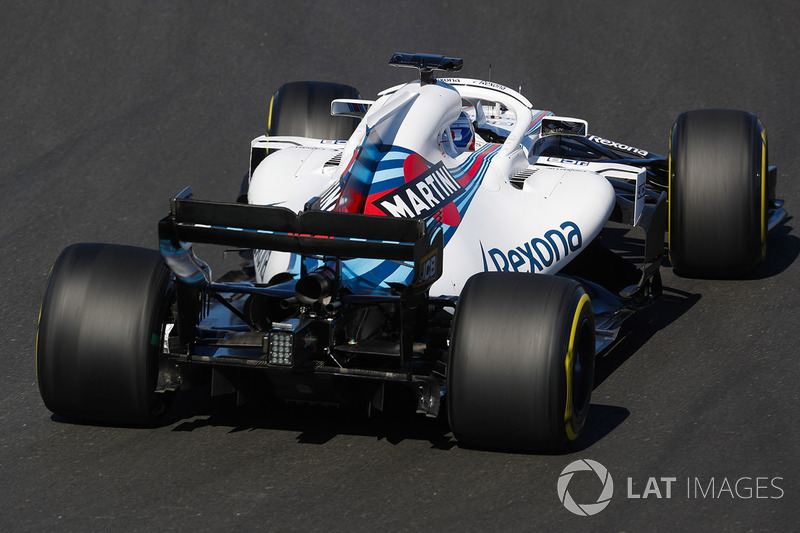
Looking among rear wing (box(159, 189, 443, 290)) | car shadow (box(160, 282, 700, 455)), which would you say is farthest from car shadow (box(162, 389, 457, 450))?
rear wing (box(159, 189, 443, 290))

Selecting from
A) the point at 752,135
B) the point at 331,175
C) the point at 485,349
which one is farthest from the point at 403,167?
the point at 752,135

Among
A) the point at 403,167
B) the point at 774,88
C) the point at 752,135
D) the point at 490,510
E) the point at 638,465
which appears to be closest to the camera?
the point at 490,510

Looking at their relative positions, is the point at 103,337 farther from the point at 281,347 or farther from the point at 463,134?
the point at 463,134

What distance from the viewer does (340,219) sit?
653 cm

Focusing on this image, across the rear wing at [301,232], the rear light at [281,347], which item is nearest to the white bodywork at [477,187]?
the rear wing at [301,232]

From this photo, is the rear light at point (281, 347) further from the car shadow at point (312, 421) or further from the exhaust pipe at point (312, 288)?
the car shadow at point (312, 421)

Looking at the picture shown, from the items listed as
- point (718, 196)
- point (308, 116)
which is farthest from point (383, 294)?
point (308, 116)

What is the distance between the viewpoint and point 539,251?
8312mm

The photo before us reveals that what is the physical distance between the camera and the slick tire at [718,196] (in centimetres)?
976

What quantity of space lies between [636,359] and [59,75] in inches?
335

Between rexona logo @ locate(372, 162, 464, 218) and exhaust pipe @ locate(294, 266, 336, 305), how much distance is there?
989mm

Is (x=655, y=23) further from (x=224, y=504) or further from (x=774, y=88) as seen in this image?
(x=224, y=504)

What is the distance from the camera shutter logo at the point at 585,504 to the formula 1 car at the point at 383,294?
0.54 feet

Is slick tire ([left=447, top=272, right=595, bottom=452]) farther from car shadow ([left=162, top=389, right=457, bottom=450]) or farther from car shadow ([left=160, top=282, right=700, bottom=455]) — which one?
car shadow ([left=162, top=389, right=457, bottom=450])
